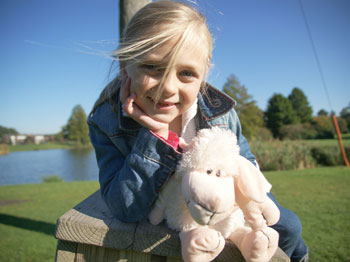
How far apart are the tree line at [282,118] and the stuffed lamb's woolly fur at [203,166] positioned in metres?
12.3

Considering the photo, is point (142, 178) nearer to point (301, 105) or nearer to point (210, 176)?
point (210, 176)

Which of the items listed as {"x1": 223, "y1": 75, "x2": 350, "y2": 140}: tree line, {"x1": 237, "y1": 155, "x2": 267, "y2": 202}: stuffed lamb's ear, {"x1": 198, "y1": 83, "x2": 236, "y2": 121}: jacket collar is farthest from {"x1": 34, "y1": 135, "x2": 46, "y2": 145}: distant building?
{"x1": 237, "y1": 155, "x2": 267, "y2": 202}: stuffed lamb's ear

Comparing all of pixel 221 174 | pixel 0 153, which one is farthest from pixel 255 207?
pixel 0 153

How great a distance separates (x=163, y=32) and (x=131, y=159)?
1.79 ft

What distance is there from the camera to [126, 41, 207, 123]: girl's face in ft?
3.03

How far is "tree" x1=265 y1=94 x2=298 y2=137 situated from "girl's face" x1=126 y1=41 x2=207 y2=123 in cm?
3422

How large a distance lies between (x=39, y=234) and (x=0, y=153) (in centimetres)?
2683

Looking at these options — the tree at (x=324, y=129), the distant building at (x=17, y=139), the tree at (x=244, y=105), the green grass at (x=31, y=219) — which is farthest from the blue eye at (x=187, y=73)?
the distant building at (x=17, y=139)

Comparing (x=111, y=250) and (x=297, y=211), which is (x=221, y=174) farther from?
(x=297, y=211)

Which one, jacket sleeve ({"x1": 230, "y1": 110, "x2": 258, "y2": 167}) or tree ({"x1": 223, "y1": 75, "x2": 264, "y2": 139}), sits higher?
tree ({"x1": 223, "y1": 75, "x2": 264, "y2": 139})

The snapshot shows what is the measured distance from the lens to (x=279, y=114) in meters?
32.4

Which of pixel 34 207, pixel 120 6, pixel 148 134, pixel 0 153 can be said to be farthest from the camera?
pixel 0 153

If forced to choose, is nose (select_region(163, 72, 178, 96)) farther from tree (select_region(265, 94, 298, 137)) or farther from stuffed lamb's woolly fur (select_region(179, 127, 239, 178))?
tree (select_region(265, 94, 298, 137))

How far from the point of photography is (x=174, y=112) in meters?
1.03
